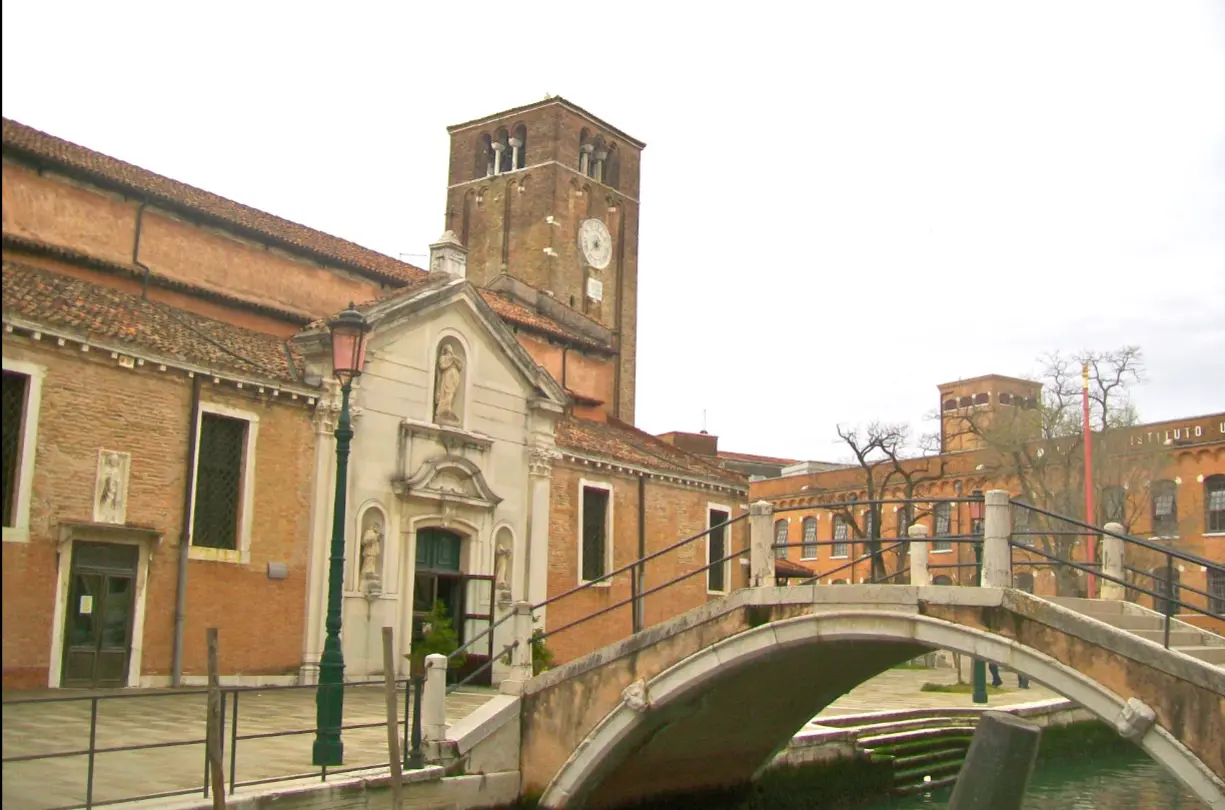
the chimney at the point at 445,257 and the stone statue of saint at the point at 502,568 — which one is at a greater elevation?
the chimney at the point at 445,257

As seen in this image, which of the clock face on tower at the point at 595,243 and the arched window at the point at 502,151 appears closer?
the clock face on tower at the point at 595,243

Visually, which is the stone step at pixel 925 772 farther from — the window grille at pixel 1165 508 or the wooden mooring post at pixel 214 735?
the window grille at pixel 1165 508

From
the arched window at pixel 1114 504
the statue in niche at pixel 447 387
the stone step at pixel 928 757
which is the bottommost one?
the stone step at pixel 928 757

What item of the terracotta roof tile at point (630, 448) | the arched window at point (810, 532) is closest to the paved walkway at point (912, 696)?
the terracotta roof tile at point (630, 448)

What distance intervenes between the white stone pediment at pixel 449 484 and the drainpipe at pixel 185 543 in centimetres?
361

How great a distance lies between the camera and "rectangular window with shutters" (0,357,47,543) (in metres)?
15.2

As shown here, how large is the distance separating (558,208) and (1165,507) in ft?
73.4

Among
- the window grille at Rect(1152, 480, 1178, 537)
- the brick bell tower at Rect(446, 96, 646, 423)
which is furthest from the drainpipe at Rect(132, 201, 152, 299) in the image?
the window grille at Rect(1152, 480, 1178, 537)

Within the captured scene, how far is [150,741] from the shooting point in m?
11.6

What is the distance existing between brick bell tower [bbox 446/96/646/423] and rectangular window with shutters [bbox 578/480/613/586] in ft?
58.4

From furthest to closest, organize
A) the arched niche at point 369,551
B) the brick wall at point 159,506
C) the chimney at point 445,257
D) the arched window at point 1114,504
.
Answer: the arched window at point 1114,504 → the chimney at point 445,257 → the arched niche at point 369,551 → the brick wall at point 159,506

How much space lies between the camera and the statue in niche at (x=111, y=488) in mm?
16109

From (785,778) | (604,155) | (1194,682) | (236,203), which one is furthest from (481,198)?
(1194,682)

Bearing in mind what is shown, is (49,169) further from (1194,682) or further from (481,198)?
(481,198)
